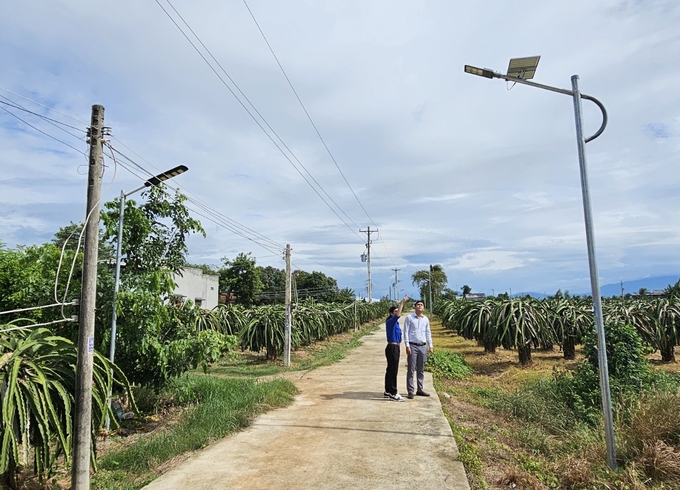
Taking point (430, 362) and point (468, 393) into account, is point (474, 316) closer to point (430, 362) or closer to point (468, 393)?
point (430, 362)

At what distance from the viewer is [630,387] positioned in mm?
7715

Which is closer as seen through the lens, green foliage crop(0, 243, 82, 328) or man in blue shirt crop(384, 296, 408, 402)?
green foliage crop(0, 243, 82, 328)

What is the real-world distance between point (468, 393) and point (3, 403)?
26.1ft

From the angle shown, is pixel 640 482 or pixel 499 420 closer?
pixel 640 482

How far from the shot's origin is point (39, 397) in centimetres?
438

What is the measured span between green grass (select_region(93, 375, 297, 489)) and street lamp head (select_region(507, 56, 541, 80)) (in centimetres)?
547

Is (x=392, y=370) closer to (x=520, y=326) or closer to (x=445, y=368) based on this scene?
(x=445, y=368)

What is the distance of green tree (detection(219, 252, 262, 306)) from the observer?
44062 millimetres

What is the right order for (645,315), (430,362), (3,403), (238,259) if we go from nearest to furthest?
(3,403) → (430,362) → (645,315) → (238,259)

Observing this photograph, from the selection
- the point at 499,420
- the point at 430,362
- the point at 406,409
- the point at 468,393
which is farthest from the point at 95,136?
the point at 430,362

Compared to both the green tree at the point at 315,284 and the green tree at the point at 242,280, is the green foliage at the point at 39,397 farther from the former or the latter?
the green tree at the point at 315,284

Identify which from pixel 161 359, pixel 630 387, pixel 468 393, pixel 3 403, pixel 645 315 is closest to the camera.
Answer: pixel 3 403

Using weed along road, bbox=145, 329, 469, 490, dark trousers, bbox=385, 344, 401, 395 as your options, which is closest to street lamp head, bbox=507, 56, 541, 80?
weed along road, bbox=145, 329, 469, 490

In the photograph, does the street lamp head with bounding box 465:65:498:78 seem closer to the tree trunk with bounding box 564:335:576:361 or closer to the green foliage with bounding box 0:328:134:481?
the green foliage with bounding box 0:328:134:481
